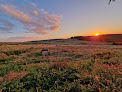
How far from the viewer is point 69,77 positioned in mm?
3438

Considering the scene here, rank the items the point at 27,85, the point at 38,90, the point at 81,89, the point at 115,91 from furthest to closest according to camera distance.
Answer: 1. the point at 27,85
2. the point at 38,90
3. the point at 81,89
4. the point at 115,91

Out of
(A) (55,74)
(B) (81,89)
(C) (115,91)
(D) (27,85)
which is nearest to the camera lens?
(C) (115,91)

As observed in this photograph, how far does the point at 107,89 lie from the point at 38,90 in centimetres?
260

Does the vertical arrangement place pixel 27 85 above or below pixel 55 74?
below

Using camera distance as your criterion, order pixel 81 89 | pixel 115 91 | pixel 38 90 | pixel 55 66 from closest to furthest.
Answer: pixel 115 91
pixel 81 89
pixel 38 90
pixel 55 66

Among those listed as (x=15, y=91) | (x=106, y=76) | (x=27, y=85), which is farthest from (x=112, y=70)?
(x=15, y=91)

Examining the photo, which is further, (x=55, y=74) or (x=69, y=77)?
(x=55, y=74)

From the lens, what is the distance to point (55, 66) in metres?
4.67

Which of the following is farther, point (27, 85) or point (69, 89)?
point (27, 85)

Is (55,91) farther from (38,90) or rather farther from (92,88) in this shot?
(92,88)

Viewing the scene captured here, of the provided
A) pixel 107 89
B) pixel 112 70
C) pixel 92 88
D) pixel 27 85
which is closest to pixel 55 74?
pixel 27 85

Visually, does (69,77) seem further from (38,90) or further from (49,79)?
(38,90)

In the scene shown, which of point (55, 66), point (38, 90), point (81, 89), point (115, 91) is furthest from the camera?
point (55, 66)

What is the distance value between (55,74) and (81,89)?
4.78 feet
